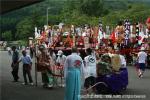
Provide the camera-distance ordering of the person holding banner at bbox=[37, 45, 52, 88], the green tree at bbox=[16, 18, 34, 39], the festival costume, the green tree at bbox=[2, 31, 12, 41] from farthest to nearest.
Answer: the green tree at bbox=[2, 31, 12, 41] < the green tree at bbox=[16, 18, 34, 39] < the person holding banner at bbox=[37, 45, 52, 88] < the festival costume

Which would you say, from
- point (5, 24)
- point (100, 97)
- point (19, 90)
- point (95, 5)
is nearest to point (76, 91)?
point (100, 97)

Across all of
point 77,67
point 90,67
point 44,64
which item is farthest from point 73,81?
point 44,64

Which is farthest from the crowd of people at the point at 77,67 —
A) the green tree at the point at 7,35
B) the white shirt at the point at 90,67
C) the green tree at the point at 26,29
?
the green tree at the point at 7,35

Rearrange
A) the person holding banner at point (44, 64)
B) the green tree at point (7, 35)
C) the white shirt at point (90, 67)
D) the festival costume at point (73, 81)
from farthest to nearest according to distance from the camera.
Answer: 1. the green tree at point (7, 35)
2. the person holding banner at point (44, 64)
3. the white shirt at point (90, 67)
4. the festival costume at point (73, 81)

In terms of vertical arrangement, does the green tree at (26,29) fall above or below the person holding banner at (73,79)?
above

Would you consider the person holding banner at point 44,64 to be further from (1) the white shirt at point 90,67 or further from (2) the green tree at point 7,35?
(2) the green tree at point 7,35

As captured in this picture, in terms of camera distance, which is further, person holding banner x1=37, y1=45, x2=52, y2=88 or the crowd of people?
person holding banner x1=37, y1=45, x2=52, y2=88

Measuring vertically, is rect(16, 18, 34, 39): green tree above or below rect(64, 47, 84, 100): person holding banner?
above

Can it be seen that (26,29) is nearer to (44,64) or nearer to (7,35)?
(7,35)

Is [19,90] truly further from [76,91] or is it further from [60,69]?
[76,91]

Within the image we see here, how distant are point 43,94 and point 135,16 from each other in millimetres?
66193

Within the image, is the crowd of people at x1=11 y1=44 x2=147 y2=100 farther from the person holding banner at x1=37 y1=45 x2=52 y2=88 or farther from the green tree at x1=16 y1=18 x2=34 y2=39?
the green tree at x1=16 y1=18 x2=34 y2=39

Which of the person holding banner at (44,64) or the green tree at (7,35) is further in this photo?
the green tree at (7,35)

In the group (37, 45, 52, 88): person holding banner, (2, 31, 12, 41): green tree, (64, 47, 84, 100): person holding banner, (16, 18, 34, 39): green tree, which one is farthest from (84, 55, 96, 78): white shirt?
(2, 31, 12, 41): green tree
